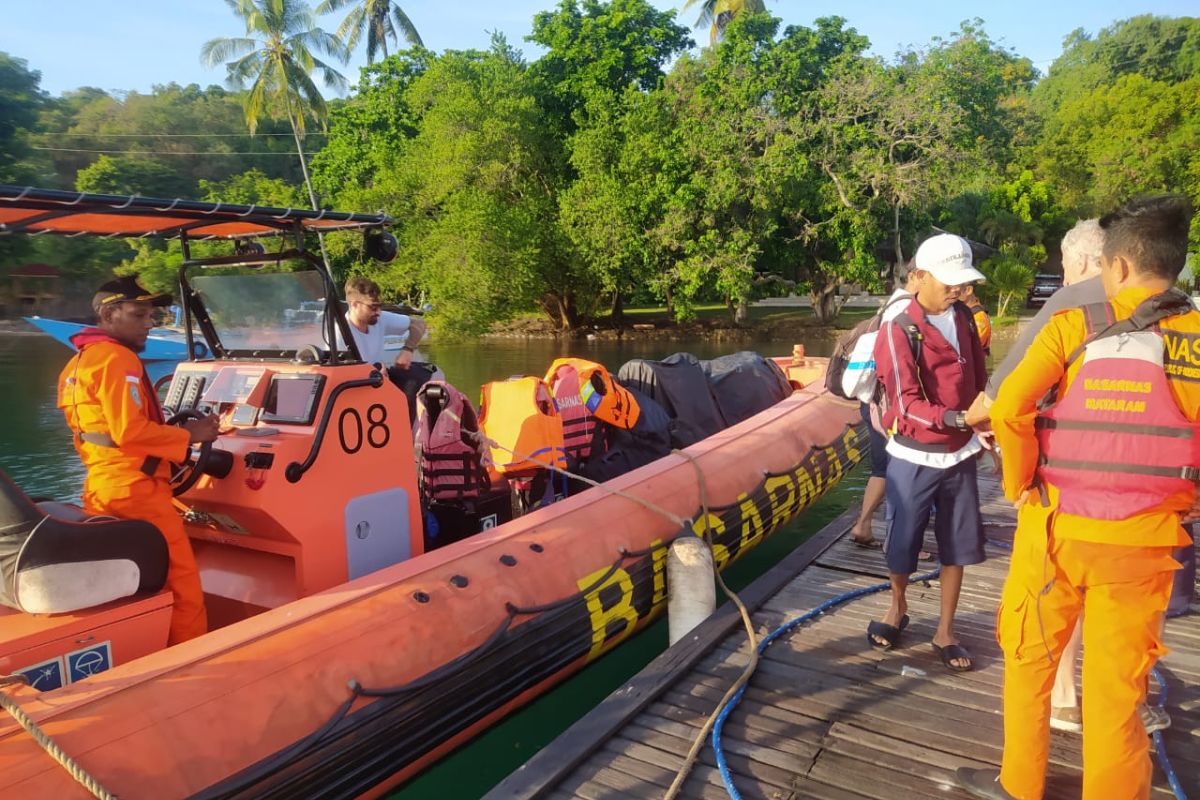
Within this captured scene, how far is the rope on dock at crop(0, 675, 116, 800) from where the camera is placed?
206 centimetres

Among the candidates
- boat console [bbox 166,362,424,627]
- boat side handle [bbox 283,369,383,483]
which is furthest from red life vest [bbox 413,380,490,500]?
boat side handle [bbox 283,369,383,483]

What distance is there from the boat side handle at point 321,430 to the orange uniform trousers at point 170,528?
1.42ft

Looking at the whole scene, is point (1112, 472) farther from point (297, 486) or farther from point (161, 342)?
point (161, 342)

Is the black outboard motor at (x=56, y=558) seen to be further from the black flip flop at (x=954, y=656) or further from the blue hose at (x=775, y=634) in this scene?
the black flip flop at (x=954, y=656)

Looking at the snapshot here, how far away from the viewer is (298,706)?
2596 millimetres

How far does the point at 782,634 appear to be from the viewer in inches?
143

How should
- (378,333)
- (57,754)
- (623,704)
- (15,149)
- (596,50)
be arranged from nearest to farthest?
(57,754) → (623,704) → (378,333) → (596,50) → (15,149)

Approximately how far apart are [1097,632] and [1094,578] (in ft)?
0.45

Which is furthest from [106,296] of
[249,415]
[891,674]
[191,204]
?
[891,674]

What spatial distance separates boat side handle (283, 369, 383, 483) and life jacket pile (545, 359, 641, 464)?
5.13 feet

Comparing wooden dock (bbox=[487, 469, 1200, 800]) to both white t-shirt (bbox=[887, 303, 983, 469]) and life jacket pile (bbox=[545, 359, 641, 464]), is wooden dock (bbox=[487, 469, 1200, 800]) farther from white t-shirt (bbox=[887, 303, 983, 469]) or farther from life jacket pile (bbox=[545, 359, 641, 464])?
life jacket pile (bbox=[545, 359, 641, 464])

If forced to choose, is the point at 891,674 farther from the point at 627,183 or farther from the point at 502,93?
the point at 502,93

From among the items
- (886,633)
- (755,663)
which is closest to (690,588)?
(755,663)

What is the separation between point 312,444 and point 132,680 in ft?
3.57
